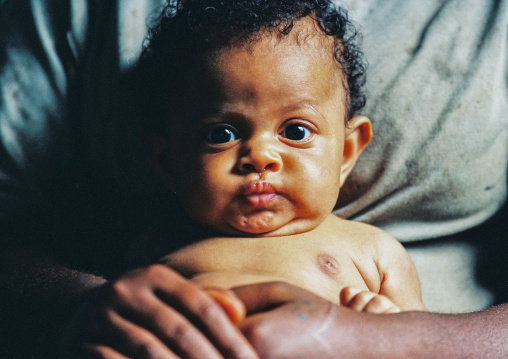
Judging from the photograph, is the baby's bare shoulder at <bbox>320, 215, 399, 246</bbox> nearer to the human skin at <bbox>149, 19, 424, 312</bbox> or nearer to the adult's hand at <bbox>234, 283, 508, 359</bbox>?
the human skin at <bbox>149, 19, 424, 312</bbox>

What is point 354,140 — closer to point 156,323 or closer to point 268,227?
point 268,227

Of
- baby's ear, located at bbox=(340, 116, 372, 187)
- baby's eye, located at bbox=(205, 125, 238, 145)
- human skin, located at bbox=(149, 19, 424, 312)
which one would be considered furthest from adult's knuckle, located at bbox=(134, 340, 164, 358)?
baby's ear, located at bbox=(340, 116, 372, 187)

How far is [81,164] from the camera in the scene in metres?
1.27

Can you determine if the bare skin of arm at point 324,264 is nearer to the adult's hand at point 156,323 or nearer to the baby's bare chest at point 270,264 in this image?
the baby's bare chest at point 270,264

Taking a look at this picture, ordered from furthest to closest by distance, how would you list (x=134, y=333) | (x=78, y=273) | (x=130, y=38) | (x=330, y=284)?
(x=130, y=38) < (x=78, y=273) < (x=330, y=284) < (x=134, y=333)

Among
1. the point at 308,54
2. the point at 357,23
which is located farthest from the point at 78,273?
the point at 357,23

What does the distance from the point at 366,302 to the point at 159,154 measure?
603mm

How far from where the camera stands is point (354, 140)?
1229 millimetres

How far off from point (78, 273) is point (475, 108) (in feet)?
3.48

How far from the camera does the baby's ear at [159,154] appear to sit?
1173mm

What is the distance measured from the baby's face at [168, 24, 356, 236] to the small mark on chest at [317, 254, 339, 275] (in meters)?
0.07

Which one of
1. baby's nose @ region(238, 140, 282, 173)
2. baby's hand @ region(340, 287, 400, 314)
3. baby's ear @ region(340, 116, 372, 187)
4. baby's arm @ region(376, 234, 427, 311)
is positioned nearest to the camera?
baby's hand @ region(340, 287, 400, 314)

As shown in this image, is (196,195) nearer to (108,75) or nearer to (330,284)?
(330,284)

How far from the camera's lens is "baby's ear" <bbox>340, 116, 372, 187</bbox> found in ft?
3.98
